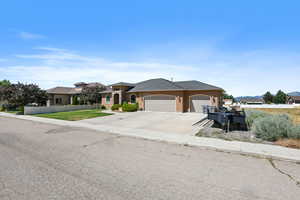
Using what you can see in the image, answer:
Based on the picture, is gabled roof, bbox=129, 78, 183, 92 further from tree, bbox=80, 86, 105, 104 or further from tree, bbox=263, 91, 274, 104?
tree, bbox=263, 91, 274, 104

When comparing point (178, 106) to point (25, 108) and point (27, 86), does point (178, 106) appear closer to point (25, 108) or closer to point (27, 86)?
point (25, 108)

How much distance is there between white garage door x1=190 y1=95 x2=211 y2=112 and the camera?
65.4 feet

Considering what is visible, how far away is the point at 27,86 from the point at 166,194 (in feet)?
88.0

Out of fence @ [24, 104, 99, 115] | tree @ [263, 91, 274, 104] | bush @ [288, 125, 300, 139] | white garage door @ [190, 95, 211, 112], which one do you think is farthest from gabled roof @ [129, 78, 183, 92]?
tree @ [263, 91, 274, 104]

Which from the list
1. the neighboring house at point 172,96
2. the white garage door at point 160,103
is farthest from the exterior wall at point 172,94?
the white garage door at point 160,103

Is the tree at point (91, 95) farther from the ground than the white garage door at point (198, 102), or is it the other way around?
the tree at point (91, 95)

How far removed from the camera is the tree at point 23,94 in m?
21.0

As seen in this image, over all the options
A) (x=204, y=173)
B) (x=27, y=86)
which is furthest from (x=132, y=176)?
(x=27, y=86)

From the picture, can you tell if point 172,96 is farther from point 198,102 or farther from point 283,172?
point 283,172

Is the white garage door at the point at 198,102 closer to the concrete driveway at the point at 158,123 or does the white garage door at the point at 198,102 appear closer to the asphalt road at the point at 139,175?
the concrete driveway at the point at 158,123

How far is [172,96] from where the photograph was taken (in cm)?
2127

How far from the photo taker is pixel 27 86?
72.2 feet

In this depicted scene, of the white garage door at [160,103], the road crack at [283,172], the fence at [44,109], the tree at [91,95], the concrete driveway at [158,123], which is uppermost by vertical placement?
the tree at [91,95]

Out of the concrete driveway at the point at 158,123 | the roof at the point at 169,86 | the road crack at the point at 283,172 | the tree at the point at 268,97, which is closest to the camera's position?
the road crack at the point at 283,172
